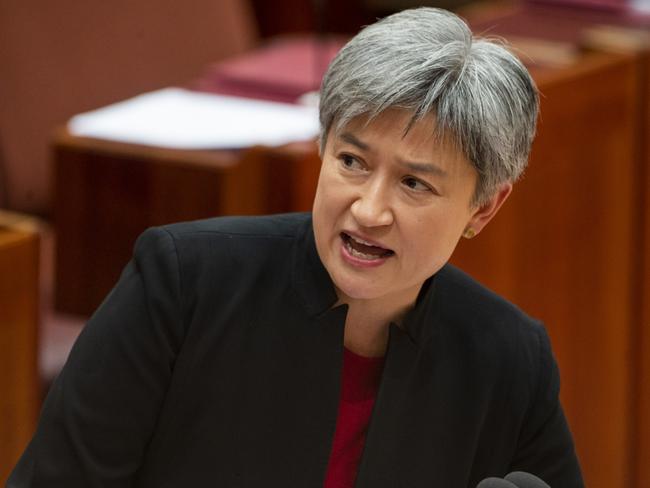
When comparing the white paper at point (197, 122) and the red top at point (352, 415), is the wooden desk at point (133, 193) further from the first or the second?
the red top at point (352, 415)

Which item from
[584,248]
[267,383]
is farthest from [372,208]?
[584,248]

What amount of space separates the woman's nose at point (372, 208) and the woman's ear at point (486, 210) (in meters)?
0.13

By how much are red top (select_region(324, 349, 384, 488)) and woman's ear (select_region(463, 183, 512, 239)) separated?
0.58ft

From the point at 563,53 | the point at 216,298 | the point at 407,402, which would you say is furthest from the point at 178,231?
the point at 563,53

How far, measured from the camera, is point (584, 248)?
2680 mm

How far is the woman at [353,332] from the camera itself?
1.35m

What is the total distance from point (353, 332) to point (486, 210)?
0.20m

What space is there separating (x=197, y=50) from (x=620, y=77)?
916 millimetres

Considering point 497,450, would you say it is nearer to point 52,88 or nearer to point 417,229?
point 417,229

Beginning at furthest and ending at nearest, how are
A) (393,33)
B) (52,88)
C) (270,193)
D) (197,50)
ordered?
(197,50) → (52,88) → (270,193) → (393,33)

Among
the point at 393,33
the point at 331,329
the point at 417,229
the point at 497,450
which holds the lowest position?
the point at 497,450

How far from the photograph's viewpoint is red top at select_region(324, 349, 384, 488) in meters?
1.51

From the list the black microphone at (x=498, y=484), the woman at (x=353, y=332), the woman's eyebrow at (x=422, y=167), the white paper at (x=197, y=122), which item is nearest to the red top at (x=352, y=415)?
the woman at (x=353, y=332)

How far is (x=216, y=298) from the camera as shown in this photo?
1457 millimetres
